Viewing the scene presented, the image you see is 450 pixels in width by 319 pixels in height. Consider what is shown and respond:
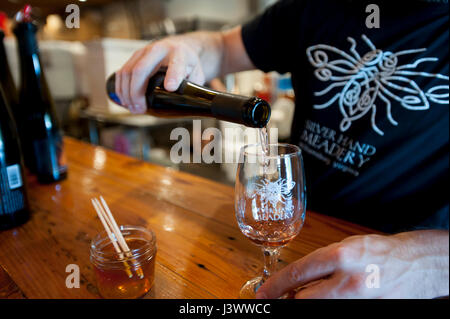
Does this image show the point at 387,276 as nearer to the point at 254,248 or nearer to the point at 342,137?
the point at 254,248

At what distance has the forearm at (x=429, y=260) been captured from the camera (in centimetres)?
43

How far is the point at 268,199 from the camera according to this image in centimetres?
44

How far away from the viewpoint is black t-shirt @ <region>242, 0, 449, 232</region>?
28.3 inches

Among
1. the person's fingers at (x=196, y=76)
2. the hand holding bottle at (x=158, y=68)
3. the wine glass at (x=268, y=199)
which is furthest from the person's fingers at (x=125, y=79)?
the wine glass at (x=268, y=199)

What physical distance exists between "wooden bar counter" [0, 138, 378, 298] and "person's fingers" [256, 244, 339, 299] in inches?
3.2

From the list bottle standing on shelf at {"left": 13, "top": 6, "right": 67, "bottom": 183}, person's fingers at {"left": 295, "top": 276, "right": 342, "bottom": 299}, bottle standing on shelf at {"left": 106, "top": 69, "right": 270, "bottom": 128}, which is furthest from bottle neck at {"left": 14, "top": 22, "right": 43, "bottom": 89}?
person's fingers at {"left": 295, "top": 276, "right": 342, "bottom": 299}

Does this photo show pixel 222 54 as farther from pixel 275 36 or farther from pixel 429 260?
pixel 429 260

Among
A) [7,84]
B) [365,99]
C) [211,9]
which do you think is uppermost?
[211,9]

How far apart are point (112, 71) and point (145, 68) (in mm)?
1261

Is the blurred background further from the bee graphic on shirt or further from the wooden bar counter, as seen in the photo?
the bee graphic on shirt

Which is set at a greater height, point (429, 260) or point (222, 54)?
point (222, 54)

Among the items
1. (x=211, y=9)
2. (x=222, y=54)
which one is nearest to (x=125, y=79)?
(x=222, y=54)

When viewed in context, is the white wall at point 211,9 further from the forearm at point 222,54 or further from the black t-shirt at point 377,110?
the black t-shirt at point 377,110

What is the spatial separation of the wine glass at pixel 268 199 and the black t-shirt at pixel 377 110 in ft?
A: 1.32
